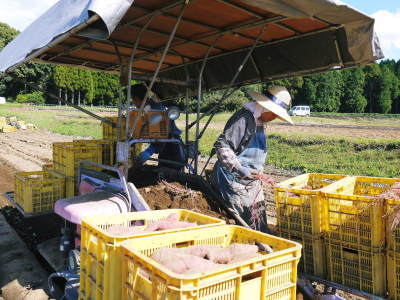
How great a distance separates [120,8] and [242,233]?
1811 mm

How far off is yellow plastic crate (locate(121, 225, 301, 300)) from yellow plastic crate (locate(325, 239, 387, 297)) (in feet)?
3.46

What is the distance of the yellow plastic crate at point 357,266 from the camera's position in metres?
3.00

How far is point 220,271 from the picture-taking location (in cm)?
185

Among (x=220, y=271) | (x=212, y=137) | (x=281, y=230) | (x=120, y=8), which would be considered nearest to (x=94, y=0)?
(x=120, y=8)

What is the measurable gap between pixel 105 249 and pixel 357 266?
6.98 feet

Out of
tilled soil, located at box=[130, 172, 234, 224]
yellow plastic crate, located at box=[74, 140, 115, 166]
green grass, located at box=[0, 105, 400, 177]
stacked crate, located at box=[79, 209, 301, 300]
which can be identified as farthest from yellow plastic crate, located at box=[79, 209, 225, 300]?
green grass, located at box=[0, 105, 400, 177]

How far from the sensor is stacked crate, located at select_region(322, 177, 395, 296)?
9.84 ft

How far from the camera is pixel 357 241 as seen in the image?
310cm

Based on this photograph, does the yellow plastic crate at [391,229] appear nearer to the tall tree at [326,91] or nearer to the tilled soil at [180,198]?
the tilled soil at [180,198]

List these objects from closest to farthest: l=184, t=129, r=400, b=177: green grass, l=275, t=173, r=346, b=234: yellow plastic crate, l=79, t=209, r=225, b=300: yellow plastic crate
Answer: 1. l=79, t=209, r=225, b=300: yellow plastic crate
2. l=275, t=173, r=346, b=234: yellow plastic crate
3. l=184, t=129, r=400, b=177: green grass

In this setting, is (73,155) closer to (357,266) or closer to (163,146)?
(163,146)

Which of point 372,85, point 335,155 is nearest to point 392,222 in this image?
point 335,155

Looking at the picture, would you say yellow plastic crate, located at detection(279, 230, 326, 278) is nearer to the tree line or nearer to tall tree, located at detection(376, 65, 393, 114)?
the tree line

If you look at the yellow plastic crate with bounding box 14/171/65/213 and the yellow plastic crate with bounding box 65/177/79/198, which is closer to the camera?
the yellow plastic crate with bounding box 14/171/65/213
